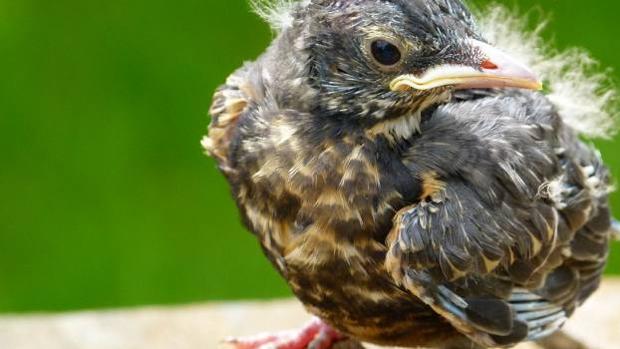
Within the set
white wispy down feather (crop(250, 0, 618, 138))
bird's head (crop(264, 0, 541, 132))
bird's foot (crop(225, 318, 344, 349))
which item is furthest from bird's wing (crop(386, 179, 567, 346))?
bird's foot (crop(225, 318, 344, 349))

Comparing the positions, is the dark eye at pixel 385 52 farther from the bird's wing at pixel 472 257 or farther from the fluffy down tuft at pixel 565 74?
the fluffy down tuft at pixel 565 74

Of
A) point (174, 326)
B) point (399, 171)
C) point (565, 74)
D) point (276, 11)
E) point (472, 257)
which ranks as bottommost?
point (174, 326)

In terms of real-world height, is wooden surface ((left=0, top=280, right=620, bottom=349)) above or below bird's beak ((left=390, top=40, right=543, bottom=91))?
below

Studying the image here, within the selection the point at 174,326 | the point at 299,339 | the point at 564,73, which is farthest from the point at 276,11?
the point at 174,326

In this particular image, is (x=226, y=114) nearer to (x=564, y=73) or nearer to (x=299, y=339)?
(x=299, y=339)

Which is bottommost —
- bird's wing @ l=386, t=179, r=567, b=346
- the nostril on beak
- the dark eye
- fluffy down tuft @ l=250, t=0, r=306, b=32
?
bird's wing @ l=386, t=179, r=567, b=346

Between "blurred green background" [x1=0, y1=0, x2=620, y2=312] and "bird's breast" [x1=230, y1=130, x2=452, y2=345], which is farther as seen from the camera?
"blurred green background" [x1=0, y1=0, x2=620, y2=312]

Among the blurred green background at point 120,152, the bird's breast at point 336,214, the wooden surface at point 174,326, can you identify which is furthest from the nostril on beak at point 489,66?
the blurred green background at point 120,152

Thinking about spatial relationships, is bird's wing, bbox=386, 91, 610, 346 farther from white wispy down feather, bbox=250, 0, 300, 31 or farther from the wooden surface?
the wooden surface

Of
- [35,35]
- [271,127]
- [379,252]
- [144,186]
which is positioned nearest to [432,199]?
[379,252]
